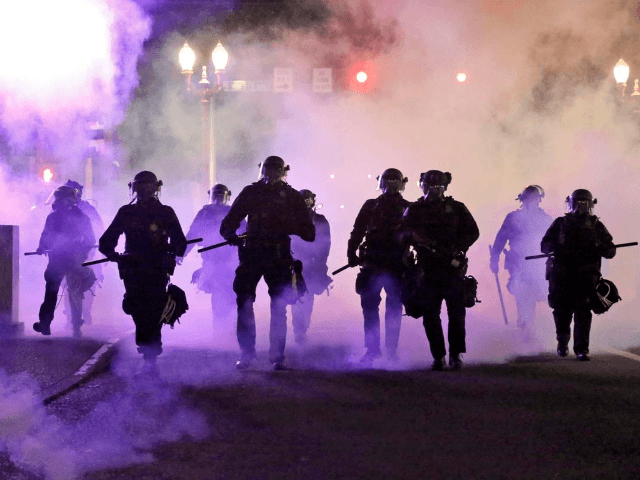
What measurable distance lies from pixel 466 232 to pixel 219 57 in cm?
1006

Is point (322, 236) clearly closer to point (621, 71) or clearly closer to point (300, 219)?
point (300, 219)

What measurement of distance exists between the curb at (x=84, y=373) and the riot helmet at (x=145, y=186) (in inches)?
53.8

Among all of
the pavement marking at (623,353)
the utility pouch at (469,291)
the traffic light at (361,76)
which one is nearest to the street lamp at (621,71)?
the traffic light at (361,76)

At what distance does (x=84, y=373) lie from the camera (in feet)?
25.4

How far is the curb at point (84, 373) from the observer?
6.73m

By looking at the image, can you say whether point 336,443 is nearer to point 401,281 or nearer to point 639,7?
point 401,281

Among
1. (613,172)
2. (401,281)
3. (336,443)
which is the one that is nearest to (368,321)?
(401,281)

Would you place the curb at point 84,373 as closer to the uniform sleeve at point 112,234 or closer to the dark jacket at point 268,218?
the uniform sleeve at point 112,234

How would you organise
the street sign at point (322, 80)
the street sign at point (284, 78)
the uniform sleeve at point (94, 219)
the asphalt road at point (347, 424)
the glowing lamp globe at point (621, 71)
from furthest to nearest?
the street sign at point (284, 78)
the street sign at point (322, 80)
the glowing lamp globe at point (621, 71)
the uniform sleeve at point (94, 219)
the asphalt road at point (347, 424)

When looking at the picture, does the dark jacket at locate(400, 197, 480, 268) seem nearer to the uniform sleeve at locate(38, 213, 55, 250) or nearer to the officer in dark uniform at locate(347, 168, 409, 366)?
the officer in dark uniform at locate(347, 168, 409, 366)

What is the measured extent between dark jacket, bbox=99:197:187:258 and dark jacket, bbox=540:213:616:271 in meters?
3.17

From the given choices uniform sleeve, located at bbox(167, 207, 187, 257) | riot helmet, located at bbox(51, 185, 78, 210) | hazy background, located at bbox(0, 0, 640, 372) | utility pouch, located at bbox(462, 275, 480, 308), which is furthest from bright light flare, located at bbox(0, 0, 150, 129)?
utility pouch, located at bbox(462, 275, 480, 308)

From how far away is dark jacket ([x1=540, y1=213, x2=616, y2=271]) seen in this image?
8.88 metres

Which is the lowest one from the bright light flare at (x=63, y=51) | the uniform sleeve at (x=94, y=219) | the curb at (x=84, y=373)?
the curb at (x=84, y=373)
